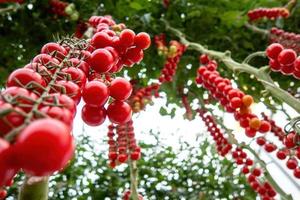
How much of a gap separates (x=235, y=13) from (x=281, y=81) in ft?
2.21

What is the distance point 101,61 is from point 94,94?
0.11 meters

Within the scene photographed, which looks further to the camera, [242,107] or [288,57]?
[242,107]

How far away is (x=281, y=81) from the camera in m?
2.98

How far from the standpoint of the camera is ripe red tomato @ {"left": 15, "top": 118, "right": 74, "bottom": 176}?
0.32m

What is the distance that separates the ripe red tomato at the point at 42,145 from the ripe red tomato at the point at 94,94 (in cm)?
29

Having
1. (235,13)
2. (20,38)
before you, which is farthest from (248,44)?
(20,38)

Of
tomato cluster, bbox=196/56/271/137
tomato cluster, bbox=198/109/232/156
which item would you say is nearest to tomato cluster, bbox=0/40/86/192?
tomato cluster, bbox=196/56/271/137

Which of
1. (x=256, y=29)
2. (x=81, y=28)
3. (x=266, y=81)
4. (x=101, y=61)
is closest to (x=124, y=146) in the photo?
(x=266, y=81)

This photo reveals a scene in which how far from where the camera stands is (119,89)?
703 mm

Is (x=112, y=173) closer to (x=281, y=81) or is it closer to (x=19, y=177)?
(x=19, y=177)

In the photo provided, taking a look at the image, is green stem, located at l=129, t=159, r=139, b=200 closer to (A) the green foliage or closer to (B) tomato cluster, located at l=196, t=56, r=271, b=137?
(B) tomato cluster, located at l=196, t=56, r=271, b=137

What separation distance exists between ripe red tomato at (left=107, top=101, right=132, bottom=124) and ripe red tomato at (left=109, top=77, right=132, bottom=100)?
0.04 ft

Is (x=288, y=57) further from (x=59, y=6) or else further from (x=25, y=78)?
(x=59, y=6)

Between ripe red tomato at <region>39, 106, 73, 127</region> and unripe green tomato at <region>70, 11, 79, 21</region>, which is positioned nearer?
ripe red tomato at <region>39, 106, 73, 127</region>
